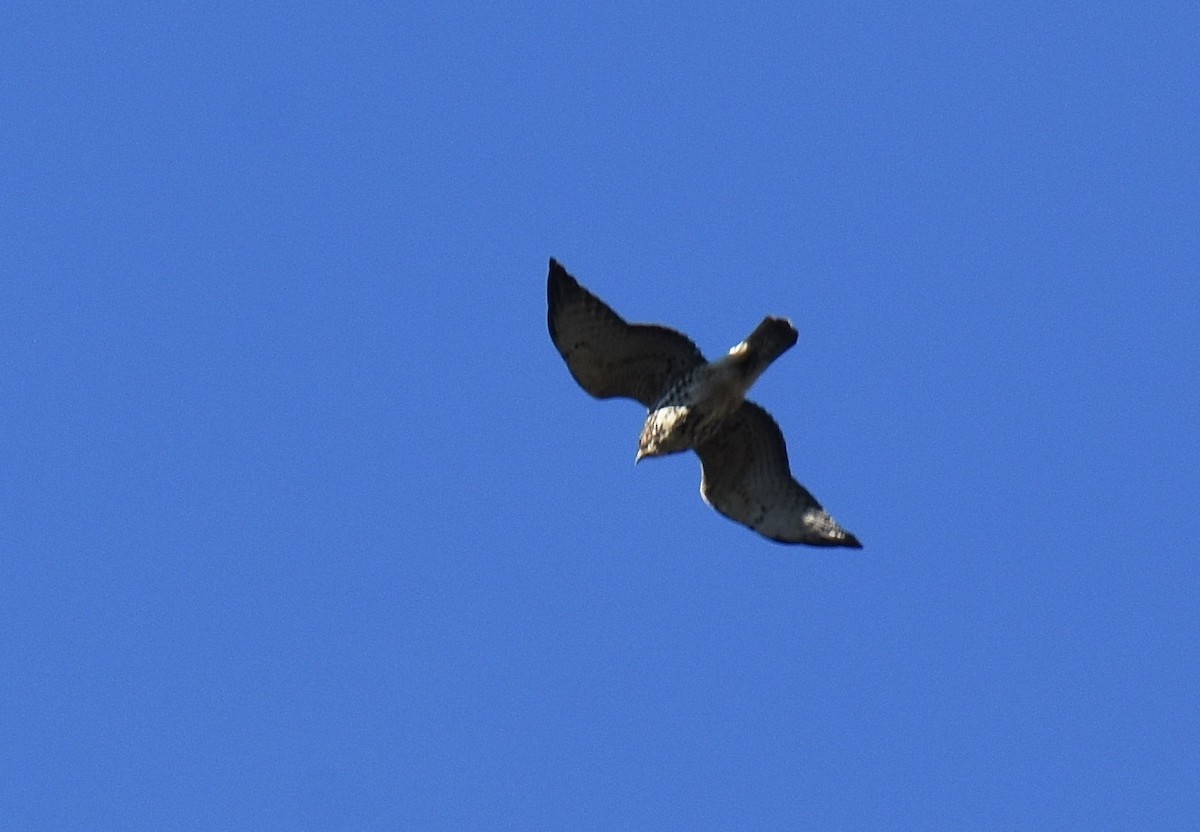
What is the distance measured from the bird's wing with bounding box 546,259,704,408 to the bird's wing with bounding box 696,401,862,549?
0.88 metres

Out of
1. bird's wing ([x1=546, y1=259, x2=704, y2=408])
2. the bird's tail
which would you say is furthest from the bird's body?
bird's wing ([x1=546, y1=259, x2=704, y2=408])

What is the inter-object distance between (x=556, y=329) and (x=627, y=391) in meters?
0.99

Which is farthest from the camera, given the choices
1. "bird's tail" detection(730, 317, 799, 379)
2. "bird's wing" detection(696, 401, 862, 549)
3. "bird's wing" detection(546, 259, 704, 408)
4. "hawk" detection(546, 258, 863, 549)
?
"bird's wing" detection(696, 401, 862, 549)

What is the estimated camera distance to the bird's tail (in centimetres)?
2247

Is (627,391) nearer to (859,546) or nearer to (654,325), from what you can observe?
(654,325)

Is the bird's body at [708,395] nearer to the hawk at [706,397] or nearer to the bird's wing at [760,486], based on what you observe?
the hawk at [706,397]

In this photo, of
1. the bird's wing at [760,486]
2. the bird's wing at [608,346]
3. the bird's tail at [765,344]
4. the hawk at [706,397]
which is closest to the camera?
the bird's tail at [765,344]

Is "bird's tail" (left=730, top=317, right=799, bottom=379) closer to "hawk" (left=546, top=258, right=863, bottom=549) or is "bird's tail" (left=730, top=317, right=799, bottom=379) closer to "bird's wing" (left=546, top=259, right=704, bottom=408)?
"hawk" (left=546, top=258, right=863, bottom=549)

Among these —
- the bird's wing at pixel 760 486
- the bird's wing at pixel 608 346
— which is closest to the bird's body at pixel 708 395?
the bird's wing at pixel 608 346

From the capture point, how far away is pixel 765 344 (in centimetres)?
2255

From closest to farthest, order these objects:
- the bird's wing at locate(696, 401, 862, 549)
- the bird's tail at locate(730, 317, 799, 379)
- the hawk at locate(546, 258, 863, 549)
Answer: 1. the bird's tail at locate(730, 317, 799, 379)
2. the hawk at locate(546, 258, 863, 549)
3. the bird's wing at locate(696, 401, 862, 549)

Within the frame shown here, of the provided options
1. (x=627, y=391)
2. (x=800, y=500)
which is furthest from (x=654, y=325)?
(x=800, y=500)

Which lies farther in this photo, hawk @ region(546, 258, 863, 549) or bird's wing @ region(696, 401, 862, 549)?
bird's wing @ region(696, 401, 862, 549)

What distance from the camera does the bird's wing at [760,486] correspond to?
77.6 ft
